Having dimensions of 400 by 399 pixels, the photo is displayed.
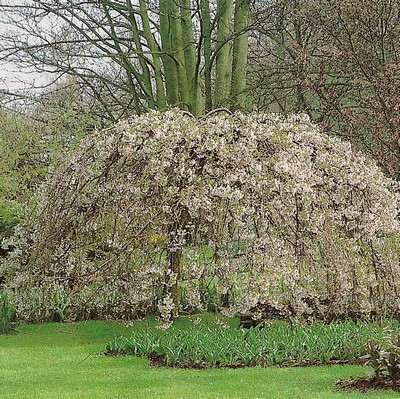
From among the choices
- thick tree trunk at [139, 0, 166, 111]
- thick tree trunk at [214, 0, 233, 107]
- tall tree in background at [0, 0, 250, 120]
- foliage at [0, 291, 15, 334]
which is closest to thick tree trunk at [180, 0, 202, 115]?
tall tree in background at [0, 0, 250, 120]

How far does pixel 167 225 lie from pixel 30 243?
187 cm

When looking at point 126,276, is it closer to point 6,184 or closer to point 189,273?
point 189,273

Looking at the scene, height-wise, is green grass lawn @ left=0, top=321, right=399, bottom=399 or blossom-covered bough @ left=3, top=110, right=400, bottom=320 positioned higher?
blossom-covered bough @ left=3, top=110, right=400, bottom=320

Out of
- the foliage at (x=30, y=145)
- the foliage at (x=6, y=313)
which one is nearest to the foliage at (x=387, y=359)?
the foliage at (x=6, y=313)

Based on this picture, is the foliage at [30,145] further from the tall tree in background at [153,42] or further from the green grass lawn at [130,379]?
the green grass lawn at [130,379]

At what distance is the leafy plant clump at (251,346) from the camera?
6.07m

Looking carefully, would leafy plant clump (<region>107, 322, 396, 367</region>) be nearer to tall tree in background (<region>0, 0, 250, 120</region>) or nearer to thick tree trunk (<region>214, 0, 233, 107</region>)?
tall tree in background (<region>0, 0, 250, 120</region>)

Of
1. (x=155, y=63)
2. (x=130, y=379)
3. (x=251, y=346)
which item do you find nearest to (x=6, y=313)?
(x=130, y=379)

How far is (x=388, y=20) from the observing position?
Answer: 35.0 ft

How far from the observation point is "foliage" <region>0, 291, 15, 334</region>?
8008mm

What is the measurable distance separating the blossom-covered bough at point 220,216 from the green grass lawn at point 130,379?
541 millimetres

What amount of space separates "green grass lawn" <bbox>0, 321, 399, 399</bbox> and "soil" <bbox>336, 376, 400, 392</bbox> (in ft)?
0.36

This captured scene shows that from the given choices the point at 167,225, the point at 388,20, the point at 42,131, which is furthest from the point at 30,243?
the point at 388,20

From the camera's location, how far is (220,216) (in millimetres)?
5684
